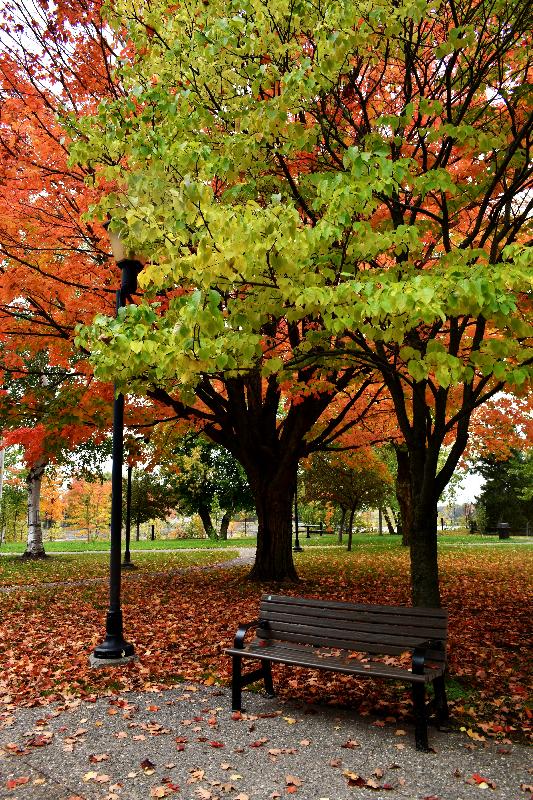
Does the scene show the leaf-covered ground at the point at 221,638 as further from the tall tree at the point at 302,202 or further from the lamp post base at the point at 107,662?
the tall tree at the point at 302,202

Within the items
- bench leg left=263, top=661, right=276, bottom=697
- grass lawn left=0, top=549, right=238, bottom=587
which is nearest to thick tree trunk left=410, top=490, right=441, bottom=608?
bench leg left=263, top=661, right=276, bottom=697

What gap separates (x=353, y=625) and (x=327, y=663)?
52 cm

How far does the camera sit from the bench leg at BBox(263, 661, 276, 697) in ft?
18.7

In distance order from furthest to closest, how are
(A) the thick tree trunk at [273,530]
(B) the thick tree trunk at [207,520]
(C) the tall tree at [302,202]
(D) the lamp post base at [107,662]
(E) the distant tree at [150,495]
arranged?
(B) the thick tree trunk at [207,520] < (E) the distant tree at [150,495] < (A) the thick tree trunk at [273,530] < (D) the lamp post base at [107,662] < (C) the tall tree at [302,202]

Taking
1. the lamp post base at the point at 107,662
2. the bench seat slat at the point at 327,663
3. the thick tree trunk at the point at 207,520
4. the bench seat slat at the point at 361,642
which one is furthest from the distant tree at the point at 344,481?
the bench seat slat at the point at 327,663

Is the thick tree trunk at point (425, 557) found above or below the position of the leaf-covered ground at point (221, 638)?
above

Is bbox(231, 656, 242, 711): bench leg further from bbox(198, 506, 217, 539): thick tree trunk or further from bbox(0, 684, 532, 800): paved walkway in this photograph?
bbox(198, 506, 217, 539): thick tree trunk

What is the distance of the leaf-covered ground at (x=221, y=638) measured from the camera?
568 centimetres

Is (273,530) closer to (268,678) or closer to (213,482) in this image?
(268,678)

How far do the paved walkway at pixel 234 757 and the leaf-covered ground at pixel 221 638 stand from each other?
1.52ft

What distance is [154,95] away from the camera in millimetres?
5484

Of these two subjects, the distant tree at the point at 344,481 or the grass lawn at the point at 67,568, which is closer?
the grass lawn at the point at 67,568

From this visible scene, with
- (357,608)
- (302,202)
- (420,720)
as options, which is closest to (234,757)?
(420,720)

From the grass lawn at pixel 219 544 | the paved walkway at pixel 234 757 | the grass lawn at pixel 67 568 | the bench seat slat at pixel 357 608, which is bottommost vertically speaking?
the grass lawn at pixel 219 544
